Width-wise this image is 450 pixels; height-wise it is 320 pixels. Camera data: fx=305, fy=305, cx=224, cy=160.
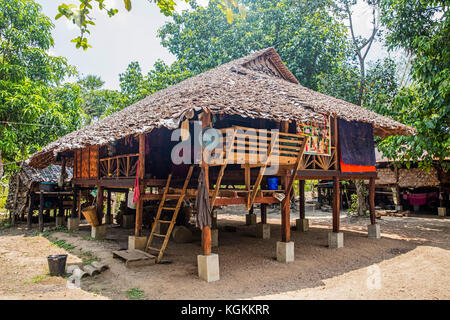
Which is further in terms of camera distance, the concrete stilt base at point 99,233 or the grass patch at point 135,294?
the concrete stilt base at point 99,233

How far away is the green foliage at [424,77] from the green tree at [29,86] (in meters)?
14.7

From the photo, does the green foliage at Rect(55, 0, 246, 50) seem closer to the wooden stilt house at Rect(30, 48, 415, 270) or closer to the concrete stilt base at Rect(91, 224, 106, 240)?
the wooden stilt house at Rect(30, 48, 415, 270)

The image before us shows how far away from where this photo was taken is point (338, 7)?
20.5 metres

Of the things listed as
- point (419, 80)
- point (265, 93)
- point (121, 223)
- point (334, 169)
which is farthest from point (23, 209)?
point (419, 80)

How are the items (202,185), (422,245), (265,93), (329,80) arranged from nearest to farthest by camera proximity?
(202,185) → (265,93) → (422,245) → (329,80)

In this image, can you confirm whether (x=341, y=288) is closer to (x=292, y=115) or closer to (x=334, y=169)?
(x=292, y=115)

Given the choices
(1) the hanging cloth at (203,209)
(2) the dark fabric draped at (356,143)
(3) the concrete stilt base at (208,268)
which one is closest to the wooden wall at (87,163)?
(1) the hanging cloth at (203,209)

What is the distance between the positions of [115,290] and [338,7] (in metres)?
21.8

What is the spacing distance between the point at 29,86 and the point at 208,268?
1203cm

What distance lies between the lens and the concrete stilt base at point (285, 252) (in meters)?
7.37

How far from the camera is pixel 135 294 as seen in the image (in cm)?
536

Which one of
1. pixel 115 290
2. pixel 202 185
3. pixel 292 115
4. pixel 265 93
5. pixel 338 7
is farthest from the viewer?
pixel 338 7

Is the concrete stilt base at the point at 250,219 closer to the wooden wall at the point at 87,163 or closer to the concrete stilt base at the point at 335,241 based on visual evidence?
the concrete stilt base at the point at 335,241

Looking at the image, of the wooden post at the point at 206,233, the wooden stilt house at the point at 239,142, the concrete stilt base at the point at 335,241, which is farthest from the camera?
the concrete stilt base at the point at 335,241
